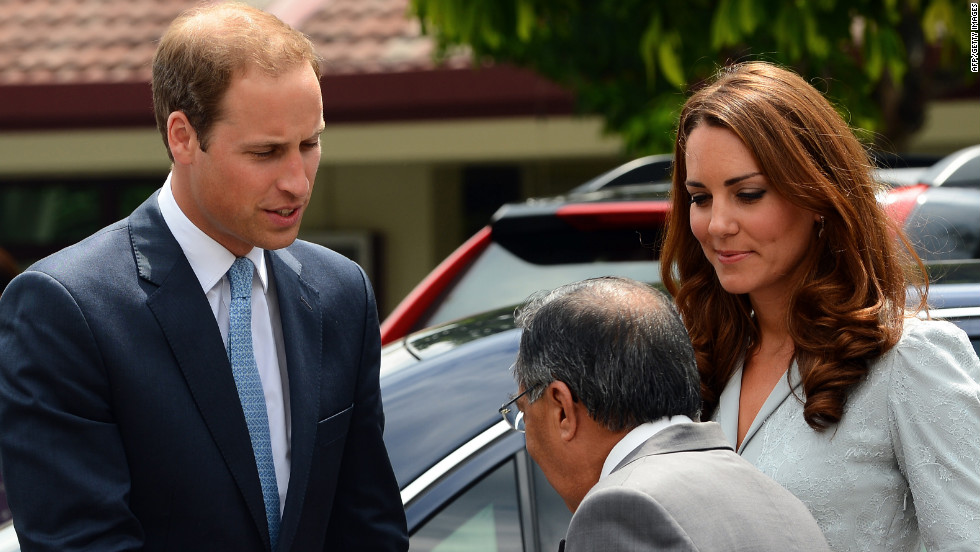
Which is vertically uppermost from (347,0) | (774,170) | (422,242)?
(774,170)

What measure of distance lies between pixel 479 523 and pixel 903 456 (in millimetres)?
806

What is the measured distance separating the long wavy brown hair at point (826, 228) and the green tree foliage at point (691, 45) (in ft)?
7.84

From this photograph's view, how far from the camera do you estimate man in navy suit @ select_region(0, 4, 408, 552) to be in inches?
72.0

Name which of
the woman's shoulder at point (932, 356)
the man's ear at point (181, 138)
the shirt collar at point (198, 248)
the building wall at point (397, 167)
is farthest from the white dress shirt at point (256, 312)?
the building wall at point (397, 167)

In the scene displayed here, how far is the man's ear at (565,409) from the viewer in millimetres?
1877

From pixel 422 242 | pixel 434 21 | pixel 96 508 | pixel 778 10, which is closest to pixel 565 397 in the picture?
pixel 96 508

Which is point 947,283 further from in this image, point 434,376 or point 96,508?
point 96,508

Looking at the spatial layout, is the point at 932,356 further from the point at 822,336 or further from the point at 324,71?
the point at 324,71

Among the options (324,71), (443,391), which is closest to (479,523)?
(443,391)

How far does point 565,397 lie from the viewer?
6.16 feet

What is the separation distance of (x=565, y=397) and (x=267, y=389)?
0.54 meters

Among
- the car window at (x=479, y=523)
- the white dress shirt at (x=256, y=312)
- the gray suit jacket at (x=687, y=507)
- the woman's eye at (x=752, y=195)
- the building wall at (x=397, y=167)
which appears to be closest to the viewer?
the gray suit jacket at (x=687, y=507)

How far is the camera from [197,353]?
1.97m

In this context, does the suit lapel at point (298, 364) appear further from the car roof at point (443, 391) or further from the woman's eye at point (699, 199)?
the woman's eye at point (699, 199)
